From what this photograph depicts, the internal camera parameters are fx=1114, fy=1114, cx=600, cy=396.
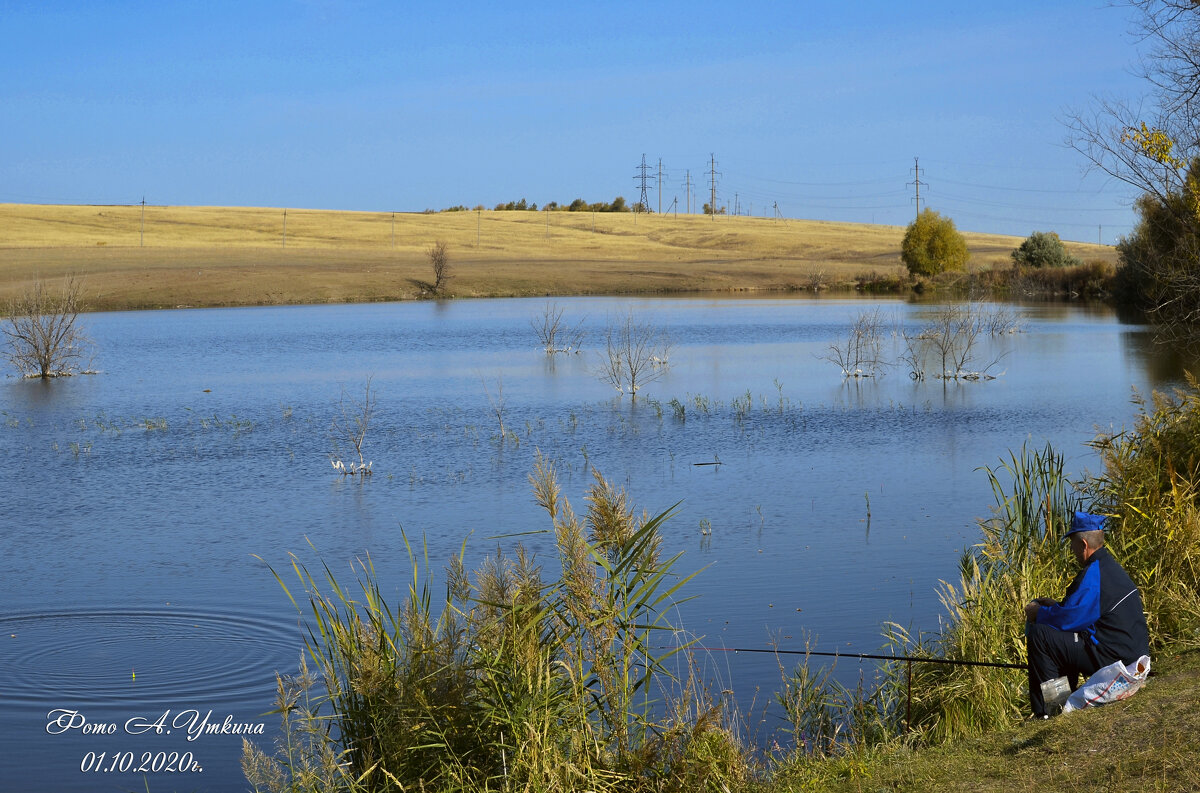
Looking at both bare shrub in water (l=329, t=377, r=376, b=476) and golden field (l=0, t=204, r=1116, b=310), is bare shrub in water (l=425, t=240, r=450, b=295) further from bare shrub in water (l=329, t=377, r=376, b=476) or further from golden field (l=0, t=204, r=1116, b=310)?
bare shrub in water (l=329, t=377, r=376, b=476)

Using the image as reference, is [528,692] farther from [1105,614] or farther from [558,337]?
[558,337]

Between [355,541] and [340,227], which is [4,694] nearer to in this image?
[355,541]

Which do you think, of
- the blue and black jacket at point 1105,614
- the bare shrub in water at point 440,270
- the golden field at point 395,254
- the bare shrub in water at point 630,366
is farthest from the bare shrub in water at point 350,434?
the bare shrub in water at point 440,270

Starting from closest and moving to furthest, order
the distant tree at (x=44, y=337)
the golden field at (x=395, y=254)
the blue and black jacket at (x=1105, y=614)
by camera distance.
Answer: the blue and black jacket at (x=1105, y=614)
the distant tree at (x=44, y=337)
the golden field at (x=395, y=254)

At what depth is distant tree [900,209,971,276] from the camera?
235ft

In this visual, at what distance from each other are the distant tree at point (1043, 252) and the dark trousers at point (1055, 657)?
219 feet

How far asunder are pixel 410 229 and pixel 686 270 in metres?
33.5

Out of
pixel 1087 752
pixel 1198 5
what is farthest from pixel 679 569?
pixel 1198 5

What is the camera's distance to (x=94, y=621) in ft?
31.7

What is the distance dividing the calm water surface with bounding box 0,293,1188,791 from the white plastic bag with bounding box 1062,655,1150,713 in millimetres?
2544

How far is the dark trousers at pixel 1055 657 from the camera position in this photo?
5844mm

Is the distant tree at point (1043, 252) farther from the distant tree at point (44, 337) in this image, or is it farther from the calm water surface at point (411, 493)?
the distant tree at point (44, 337)

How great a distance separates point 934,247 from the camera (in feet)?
236

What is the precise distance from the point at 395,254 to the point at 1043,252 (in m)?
44.2
